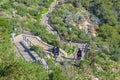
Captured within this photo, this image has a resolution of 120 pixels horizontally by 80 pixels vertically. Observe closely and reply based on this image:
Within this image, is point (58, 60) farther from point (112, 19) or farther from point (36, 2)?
point (112, 19)

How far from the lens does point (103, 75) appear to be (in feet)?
80.1

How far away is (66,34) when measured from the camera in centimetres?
4181

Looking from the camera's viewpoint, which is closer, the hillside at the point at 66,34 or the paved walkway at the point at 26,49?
the hillside at the point at 66,34

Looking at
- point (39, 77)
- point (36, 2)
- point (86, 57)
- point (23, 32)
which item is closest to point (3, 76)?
point (39, 77)

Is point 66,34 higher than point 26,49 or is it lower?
lower

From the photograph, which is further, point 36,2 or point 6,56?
point 36,2

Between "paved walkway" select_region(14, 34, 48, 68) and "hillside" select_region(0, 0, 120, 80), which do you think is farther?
"paved walkway" select_region(14, 34, 48, 68)

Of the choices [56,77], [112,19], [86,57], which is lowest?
[112,19]

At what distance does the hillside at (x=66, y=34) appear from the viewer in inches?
672

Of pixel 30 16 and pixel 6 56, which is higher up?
pixel 6 56

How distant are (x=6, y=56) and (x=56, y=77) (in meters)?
2.83

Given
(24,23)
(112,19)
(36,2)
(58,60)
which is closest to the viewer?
(58,60)

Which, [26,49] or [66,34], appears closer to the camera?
[26,49]

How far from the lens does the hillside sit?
17078 mm
